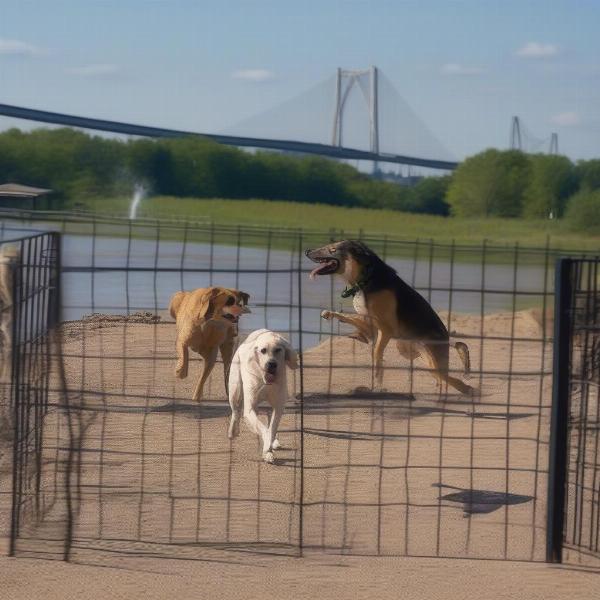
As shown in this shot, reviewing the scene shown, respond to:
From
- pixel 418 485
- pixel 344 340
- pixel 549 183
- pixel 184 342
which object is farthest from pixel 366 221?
pixel 418 485

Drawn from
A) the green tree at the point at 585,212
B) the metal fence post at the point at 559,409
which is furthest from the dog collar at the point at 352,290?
the green tree at the point at 585,212

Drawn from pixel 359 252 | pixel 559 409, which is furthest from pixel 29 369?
pixel 359 252

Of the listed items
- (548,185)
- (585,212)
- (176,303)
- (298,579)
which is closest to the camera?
(298,579)

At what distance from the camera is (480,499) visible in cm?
866

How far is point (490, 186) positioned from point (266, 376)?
23803 millimetres

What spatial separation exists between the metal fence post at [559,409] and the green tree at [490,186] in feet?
81.1

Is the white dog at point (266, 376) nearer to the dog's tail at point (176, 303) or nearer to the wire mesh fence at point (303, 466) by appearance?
the wire mesh fence at point (303, 466)

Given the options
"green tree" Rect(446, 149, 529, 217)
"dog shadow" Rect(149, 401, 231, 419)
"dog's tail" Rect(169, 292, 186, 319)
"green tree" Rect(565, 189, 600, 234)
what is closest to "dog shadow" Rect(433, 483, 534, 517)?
"dog shadow" Rect(149, 401, 231, 419)

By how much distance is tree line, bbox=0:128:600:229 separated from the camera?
104 feet

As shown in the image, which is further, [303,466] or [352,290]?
[352,290]

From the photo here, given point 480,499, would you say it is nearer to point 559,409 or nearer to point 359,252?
point 559,409

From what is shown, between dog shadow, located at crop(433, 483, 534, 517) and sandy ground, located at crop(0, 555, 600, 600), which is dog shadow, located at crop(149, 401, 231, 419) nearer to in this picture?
dog shadow, located at crop(433, 483, 534, 517)

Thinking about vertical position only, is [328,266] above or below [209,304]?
above

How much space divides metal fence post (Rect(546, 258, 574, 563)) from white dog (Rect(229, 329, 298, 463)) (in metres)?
2.69
